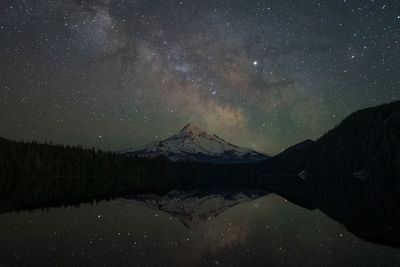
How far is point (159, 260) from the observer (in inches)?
436

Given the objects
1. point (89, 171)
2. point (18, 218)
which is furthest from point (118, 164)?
point (18, 218)

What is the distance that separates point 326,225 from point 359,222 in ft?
8.19

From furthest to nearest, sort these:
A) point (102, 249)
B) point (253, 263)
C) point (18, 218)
Answer: point (18, 218) → point (102, 249) → point (253, 263)

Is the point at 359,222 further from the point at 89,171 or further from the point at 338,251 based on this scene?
the point at 89,171

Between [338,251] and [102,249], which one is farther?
[102,249]

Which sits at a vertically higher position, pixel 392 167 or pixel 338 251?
pixel 392 167

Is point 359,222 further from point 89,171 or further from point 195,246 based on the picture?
point 89,171

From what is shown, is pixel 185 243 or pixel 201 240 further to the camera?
pixel 201 240

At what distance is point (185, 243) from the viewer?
1384cm

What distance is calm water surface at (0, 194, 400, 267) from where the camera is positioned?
10.8 metres

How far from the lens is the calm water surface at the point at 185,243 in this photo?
427 inches

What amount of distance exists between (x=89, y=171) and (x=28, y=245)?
127 meters

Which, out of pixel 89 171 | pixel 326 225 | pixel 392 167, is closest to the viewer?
pixel 326 225

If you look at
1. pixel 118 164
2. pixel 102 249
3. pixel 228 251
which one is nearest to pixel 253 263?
pixel 228 251
